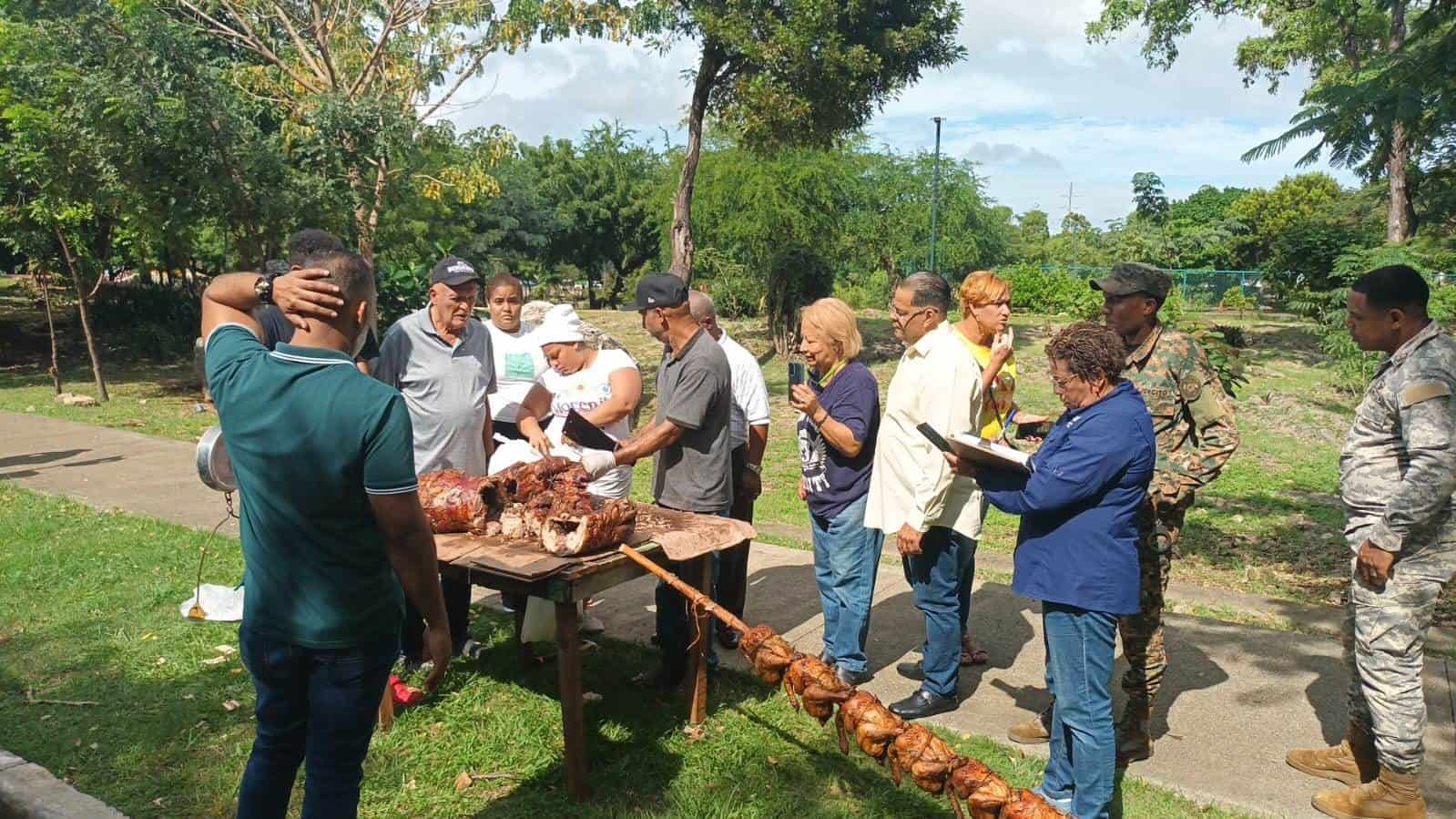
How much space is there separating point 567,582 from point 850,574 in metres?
1.50

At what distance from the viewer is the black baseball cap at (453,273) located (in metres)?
4.50

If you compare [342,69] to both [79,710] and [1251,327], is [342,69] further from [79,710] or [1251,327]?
[1251,327]

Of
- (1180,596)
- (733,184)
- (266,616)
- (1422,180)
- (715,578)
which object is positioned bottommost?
(1180,596)

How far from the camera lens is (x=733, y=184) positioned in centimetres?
2212

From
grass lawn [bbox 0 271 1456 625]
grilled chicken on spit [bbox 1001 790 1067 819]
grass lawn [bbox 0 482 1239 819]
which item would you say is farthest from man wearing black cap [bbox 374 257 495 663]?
grass lawn [bbox 0 271 1456 625]

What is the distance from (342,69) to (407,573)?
50.8 ft

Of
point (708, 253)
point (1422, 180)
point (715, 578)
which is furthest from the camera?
point (708, 253)

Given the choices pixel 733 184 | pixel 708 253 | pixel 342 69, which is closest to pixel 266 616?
pixel 342 69

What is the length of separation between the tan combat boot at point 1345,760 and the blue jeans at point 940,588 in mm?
1382

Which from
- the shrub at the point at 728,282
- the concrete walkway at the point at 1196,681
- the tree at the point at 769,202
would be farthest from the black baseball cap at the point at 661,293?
the shrub at the point at 728,282

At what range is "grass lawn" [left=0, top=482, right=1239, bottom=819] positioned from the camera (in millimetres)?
3633

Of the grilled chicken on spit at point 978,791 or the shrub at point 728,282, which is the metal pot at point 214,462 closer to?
the grilled chicken on spit at point 978,791

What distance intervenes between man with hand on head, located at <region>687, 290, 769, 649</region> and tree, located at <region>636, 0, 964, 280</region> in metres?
10.6

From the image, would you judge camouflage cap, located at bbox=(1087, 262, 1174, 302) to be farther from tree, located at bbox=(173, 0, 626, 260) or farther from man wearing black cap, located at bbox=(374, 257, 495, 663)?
tree, located at bbox=(173, 0, 626, 260)
